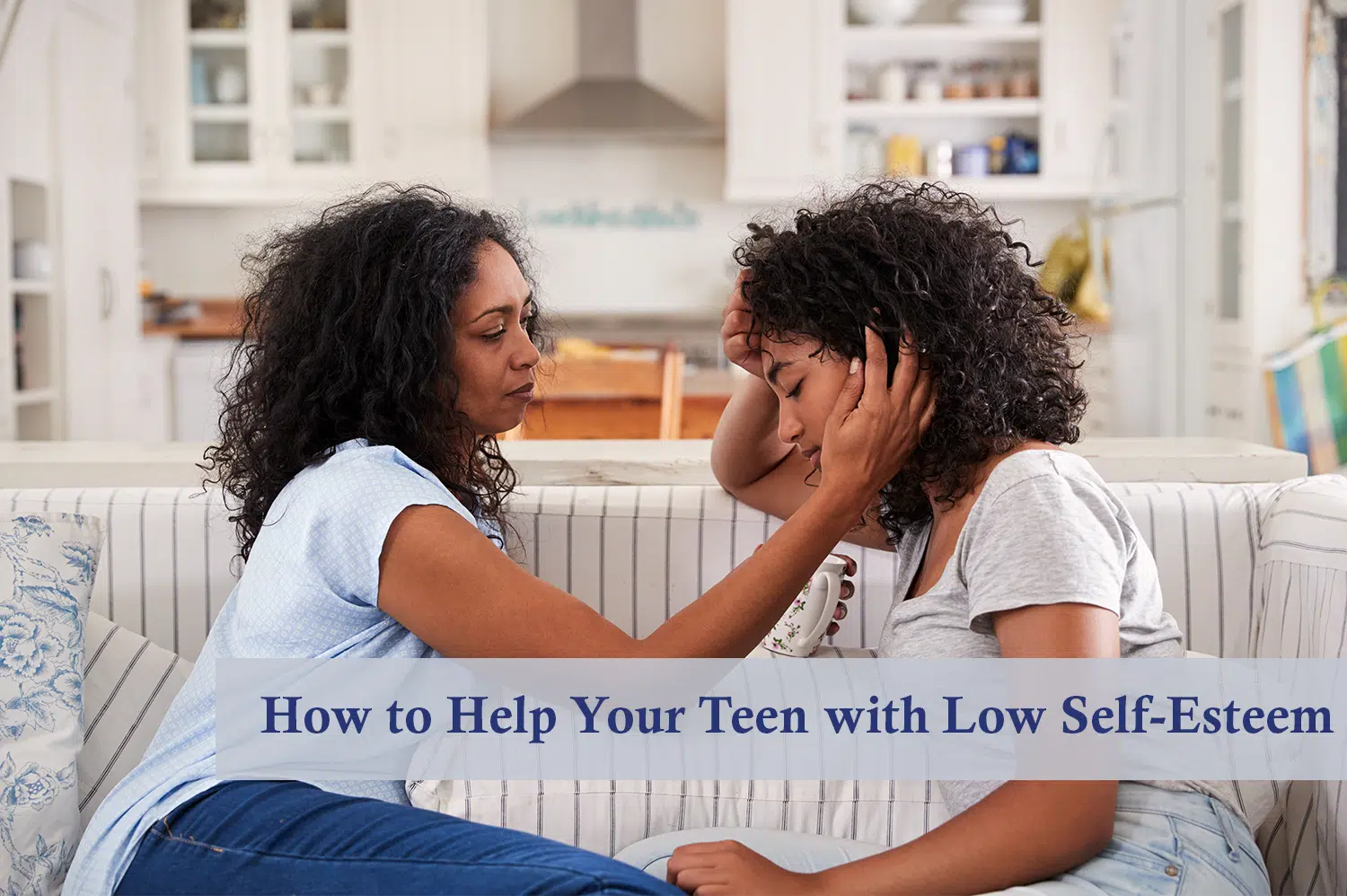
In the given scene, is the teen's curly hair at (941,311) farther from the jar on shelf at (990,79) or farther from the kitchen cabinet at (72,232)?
the jar on shelf at (990,79)

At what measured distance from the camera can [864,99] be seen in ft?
17.3

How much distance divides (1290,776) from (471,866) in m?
0.87

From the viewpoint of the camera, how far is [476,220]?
54.1 inches

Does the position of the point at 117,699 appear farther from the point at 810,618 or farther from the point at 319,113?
the point at 319,113

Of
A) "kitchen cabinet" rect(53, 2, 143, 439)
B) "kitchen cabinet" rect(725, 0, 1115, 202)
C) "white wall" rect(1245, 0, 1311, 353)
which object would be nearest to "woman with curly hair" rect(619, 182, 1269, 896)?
"white wall" rect(1245, 0, 1311, 353)

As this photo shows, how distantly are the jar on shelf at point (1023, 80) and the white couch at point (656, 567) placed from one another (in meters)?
3.84

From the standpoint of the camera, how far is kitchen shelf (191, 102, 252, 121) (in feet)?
17.2

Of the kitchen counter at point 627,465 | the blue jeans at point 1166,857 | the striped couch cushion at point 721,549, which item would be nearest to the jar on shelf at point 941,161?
the kitchen counter at point 627,465

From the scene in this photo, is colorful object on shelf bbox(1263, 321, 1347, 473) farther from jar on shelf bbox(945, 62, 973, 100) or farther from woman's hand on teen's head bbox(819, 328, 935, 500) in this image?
woman's hand on teen's head bbox(819, 328, 935, 500)

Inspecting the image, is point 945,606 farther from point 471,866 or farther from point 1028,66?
point 1028,66

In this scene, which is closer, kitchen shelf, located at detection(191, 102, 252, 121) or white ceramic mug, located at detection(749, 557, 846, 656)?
white ceramic mug, located at detection(749, 557, 846, 656)

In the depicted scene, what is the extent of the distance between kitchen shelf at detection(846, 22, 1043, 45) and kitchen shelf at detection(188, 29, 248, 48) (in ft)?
8.04

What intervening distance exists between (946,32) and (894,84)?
0.91ft

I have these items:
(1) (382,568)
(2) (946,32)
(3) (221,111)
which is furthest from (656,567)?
(3) (221,111)
